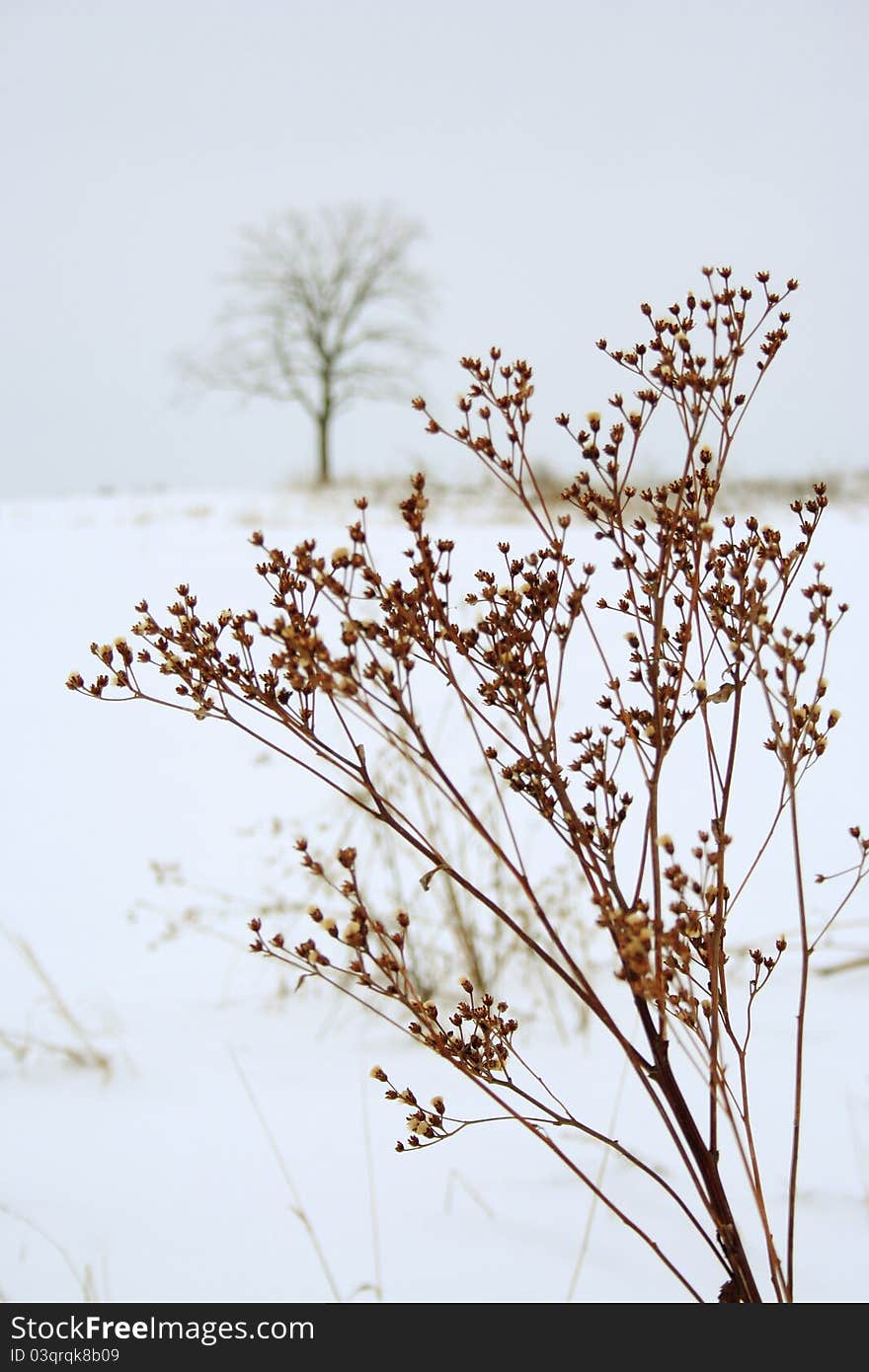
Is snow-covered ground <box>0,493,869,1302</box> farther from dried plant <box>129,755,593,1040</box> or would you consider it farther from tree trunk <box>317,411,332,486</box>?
tree trunk <box>317,411,332,486</box>

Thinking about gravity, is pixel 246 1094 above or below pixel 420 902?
below

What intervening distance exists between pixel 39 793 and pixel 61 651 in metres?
1.42

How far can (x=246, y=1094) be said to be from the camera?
2311 mm

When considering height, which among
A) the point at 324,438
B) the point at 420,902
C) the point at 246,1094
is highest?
the point at 324,438

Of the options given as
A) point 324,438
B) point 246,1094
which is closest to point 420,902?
point 246,1094

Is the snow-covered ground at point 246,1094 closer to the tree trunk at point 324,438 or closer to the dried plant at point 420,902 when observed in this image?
the dried plant at point 420,902

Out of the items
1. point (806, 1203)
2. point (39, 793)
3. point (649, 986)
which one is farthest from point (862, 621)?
point (649, 986)

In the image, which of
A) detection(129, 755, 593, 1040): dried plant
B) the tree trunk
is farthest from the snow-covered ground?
the tree trunk

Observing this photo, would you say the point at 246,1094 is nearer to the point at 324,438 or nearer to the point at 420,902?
the point at 420,902

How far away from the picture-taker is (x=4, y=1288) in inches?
64.0

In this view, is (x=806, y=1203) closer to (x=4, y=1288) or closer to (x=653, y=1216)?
(x=653, y=1216)

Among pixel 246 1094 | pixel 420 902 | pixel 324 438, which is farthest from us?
pixel 324 438

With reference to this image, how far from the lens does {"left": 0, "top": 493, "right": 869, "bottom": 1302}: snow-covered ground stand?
1.67 m

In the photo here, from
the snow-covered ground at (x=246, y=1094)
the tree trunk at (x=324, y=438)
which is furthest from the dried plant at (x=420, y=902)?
the tree trunk at (x=324, y=438)
